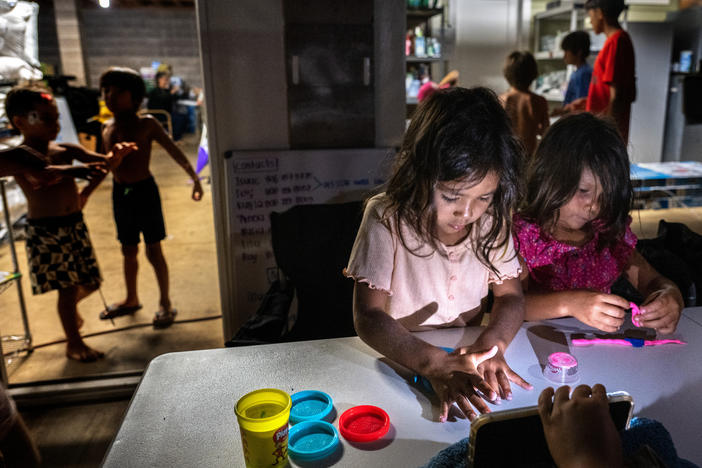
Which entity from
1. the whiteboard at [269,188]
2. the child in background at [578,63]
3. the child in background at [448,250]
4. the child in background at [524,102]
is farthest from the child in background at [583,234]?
the child in background at [578,63]

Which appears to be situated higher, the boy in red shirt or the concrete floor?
the boy in red shirt

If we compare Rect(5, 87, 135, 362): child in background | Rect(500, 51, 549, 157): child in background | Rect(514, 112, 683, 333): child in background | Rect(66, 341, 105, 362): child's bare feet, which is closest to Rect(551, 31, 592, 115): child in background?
Rect(500, 51, 549, 157): child in background

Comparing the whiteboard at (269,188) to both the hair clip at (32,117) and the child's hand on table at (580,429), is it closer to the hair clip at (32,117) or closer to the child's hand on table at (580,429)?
the hair clip at (32,117)

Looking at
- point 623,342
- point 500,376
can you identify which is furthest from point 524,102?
point 500,376

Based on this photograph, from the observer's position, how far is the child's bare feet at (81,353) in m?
2.64

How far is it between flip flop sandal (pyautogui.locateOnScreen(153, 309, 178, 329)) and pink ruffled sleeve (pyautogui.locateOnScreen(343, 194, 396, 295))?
207 centimetres

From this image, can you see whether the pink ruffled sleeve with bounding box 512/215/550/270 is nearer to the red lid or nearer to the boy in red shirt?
the red lid

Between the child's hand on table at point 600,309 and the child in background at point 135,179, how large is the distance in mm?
2282

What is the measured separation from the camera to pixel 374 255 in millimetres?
1282

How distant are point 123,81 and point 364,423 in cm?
239

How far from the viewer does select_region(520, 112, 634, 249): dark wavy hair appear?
1.42 meters

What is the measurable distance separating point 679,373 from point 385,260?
2.13 feet

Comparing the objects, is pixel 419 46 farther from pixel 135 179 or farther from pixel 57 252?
pixel 57 252

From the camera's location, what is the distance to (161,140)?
9.70 feet
